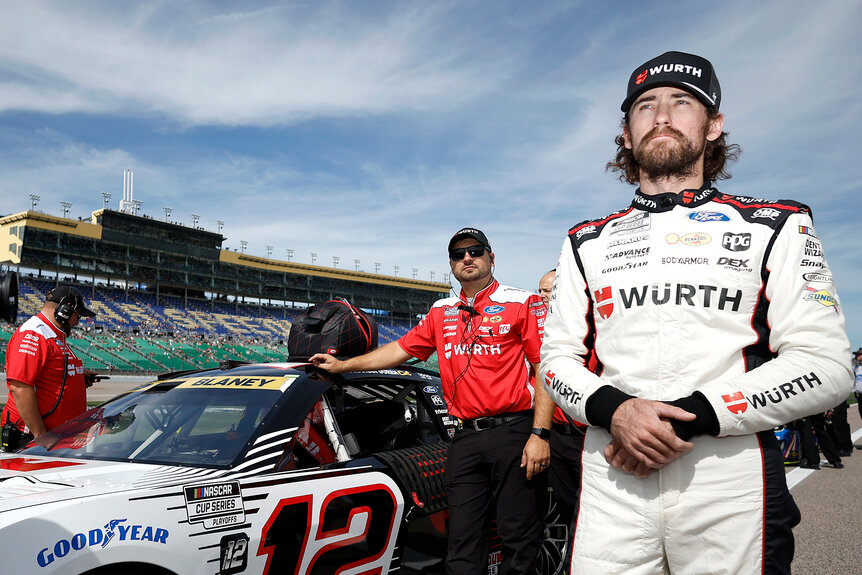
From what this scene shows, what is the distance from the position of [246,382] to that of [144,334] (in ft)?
131

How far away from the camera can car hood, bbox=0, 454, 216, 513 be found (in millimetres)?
1931

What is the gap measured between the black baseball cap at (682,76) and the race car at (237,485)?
1842 millimetres

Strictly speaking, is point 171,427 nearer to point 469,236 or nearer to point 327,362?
point 327,362

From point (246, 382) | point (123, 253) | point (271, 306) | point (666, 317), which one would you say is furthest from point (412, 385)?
point (271, 306)

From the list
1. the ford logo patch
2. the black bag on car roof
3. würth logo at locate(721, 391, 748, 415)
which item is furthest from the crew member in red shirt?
würth logo at locate(721, 391, 748, 415)

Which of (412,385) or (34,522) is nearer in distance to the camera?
(34,522)

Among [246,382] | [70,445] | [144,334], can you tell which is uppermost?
[144,334]

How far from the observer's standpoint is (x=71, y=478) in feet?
7.16

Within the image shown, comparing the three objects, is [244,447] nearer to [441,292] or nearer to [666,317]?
[666,317]

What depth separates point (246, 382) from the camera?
295 centimetres

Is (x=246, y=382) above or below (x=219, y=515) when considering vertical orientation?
above

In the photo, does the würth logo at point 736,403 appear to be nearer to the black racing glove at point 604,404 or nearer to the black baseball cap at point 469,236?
the black racing glove at point 604,404

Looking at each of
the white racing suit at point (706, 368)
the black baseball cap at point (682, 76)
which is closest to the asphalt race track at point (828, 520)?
the white racing suit at point (706, 368)

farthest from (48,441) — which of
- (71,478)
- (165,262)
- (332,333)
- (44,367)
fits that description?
(165,262)
